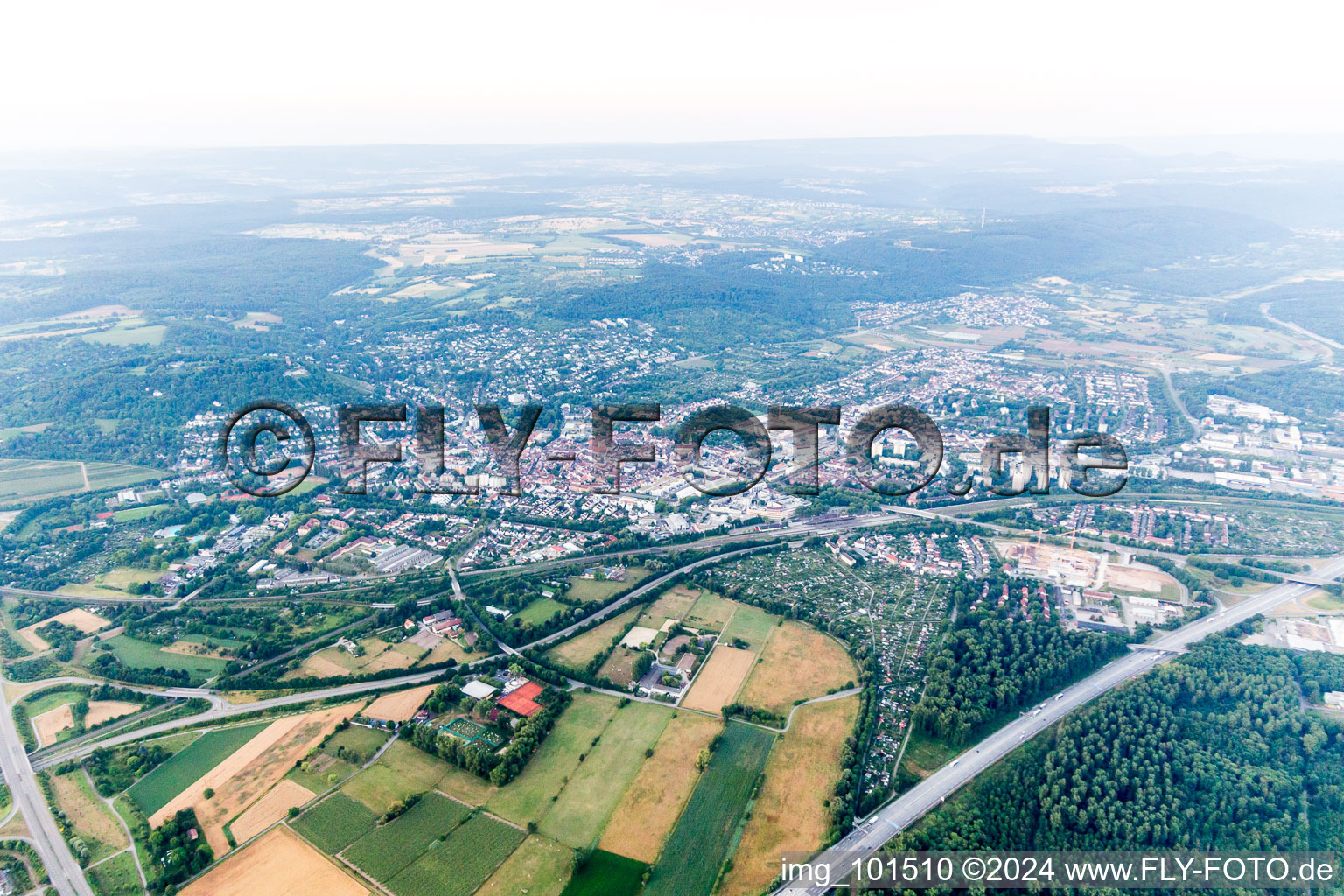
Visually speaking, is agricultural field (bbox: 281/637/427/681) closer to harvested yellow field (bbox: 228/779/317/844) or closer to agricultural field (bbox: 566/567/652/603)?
harvested yellow field (bbox: 228/779/317/844)

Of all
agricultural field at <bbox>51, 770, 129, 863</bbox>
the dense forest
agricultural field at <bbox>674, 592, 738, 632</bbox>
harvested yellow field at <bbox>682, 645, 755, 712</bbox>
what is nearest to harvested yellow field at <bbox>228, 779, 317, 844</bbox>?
agricultural field at <bbox>51, 770, 129, 863</bbox>

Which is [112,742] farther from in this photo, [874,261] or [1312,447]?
[874,261]

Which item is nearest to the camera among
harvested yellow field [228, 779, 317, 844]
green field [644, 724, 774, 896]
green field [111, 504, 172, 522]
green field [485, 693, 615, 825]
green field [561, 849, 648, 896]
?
green field [561, 849, 648, 896]

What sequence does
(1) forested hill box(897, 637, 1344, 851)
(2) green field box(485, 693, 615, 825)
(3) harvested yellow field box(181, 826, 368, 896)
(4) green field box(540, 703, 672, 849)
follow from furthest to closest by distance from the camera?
(2) green field box(485, 693, 615, 825), (4) green field box(540, 703, 672, 849), (1) forested hill box(897, 637, 1344, 851), (3) harvested yellow field box(181, 826, 368, 896)

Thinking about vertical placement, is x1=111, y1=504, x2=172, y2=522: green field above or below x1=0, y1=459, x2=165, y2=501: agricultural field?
below

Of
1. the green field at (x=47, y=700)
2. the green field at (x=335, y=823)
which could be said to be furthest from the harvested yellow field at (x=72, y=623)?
the green field at (x=335, y=823)

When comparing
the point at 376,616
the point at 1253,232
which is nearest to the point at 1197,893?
the point at 376,616

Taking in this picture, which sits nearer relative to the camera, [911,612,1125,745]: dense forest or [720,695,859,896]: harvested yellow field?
[720,695,859,896]: harvested yellow field
